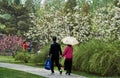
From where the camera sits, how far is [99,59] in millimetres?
18812

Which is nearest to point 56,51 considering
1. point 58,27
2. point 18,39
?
point 58,27

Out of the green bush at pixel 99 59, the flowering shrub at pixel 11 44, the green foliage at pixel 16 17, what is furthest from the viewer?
the green foliage at pixel 16 17

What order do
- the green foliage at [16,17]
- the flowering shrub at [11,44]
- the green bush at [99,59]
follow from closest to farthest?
the green bush at [99,59], the flowering shrub at [11,44], the green foliage at [16,17]

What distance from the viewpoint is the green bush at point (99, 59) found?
18.4 m

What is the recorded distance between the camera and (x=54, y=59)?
58.7ft

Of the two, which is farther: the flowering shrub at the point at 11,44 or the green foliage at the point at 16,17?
the green foliage at the point at 16,17

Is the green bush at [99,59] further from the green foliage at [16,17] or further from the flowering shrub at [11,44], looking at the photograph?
the green foliage at [16,17]

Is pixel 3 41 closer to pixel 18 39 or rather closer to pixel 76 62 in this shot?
pixel 18 39

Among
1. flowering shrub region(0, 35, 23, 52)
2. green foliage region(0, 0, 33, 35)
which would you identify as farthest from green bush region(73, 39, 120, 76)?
green foliage region(0, 0, 33, 35)

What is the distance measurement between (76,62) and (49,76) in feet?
14.0

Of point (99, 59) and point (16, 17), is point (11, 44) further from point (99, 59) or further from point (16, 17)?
point (99, 59)

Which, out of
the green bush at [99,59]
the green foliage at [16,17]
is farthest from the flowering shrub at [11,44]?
the green bush at [99,59]

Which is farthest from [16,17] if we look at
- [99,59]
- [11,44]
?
[99,59]

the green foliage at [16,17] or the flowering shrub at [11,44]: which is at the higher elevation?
the green foliage at [16,17]
